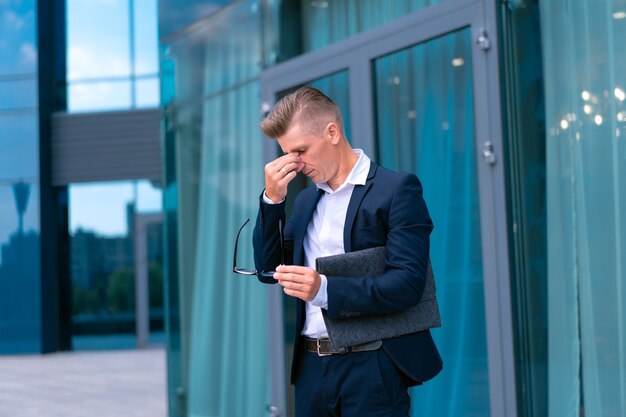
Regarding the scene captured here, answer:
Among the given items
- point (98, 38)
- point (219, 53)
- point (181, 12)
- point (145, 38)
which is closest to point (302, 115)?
point (219, 53)

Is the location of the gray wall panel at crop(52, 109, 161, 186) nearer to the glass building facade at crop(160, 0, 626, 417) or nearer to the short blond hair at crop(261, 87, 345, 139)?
the glass building facade at crop(160, 0, 626, 417)

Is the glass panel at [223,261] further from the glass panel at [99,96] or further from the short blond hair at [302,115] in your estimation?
the glass panel at [99,96]

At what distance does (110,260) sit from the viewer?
18750 mm

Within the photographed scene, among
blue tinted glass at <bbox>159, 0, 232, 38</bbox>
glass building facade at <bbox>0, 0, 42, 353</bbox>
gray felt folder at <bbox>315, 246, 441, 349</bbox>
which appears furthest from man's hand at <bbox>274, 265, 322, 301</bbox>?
glass building facade at <bbox>0, 0, 42, 353</bbox>

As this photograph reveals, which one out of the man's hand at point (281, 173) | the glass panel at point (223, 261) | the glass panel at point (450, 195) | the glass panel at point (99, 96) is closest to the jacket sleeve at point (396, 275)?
the man's hand at point (281, 173)

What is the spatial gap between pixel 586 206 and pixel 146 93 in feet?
50.6

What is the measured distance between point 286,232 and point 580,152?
165 cm

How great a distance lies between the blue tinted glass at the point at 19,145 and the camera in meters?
17.2

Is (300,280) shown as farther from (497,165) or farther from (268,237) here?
(497,165)

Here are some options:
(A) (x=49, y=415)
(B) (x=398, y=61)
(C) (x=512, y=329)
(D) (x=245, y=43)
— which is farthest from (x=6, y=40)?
(C) (x=512, y=329)

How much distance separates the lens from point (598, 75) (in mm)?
3428

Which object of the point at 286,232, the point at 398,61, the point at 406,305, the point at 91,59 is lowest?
the point at 406,305

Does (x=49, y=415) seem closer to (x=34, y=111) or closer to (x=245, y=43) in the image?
(x=245, y=43)

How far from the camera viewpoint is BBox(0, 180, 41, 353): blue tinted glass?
17078 mm
